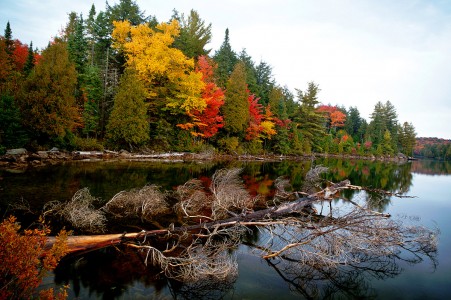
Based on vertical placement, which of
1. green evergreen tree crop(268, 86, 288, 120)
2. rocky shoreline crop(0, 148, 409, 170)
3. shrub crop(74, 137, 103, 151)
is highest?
green evergreen tree crop(268, 86, 288, 120)

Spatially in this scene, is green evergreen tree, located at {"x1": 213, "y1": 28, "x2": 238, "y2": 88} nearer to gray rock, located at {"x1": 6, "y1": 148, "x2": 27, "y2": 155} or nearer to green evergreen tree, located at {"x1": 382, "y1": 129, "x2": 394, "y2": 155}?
gray rock, located at {"x1": 6, "y1": 148, "x2": 27, "y2": 155}

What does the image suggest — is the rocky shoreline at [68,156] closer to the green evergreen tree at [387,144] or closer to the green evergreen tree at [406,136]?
the green evergreen tree at [387,144]

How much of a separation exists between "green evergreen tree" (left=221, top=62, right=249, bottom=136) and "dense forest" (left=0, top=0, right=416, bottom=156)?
5.7 inches

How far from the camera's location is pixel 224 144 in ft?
127

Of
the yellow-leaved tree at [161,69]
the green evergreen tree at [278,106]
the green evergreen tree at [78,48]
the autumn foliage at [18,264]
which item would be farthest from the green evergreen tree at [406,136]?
the autumn foliage at [18,264]

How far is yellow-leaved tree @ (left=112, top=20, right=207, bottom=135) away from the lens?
28453 millimetres

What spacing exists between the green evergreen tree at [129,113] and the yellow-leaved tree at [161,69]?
75.0 inches

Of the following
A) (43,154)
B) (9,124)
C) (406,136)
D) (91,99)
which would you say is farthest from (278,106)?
(406,136)

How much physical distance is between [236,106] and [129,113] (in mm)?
16374

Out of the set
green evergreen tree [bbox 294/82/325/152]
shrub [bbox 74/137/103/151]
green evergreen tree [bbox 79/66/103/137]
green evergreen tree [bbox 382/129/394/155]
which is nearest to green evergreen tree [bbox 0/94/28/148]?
shrub [bbox 74/137/103/151]

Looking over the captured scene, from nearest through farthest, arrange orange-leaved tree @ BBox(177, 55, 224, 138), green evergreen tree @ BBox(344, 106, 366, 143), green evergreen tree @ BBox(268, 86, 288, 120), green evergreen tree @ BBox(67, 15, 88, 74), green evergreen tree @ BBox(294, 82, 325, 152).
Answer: green evergreen tree @ BBox(67, 15, 88, 74) → orange-leaved tree @ BBox(177, 55, 224, 138) → green evergreen tree @ BBox(268, 86, 288, 120) → green evergreen tree @ BBox(294, 82, 325, 152) → green evergreen tree @ BBox(344, 106, 366, 143)

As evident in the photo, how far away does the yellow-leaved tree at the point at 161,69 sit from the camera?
93.4ft

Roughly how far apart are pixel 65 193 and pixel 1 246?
9.23 metres

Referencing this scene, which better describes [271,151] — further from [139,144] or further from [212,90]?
[139,144]
